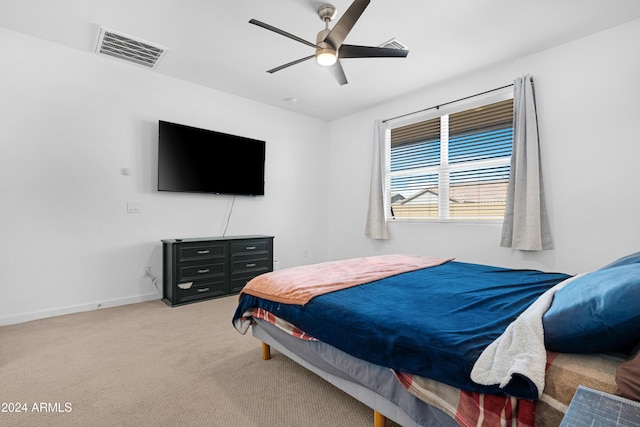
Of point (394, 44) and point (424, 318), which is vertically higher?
point (394, 44)

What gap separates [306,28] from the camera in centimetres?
275

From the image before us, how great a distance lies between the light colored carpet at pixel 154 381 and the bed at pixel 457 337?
21cm

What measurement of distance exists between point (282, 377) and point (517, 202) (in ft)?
9.49

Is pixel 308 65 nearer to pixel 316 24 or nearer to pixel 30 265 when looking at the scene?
pixel 316 24

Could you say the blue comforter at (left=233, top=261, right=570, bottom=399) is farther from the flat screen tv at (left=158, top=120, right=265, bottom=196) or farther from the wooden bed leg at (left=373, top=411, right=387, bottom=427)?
the flat screen tv at (left=158, top=120, right=265, bottom=196)

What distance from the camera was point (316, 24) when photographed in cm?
269

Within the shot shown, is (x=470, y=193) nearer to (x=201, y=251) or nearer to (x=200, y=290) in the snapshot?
(x=201, y=251)

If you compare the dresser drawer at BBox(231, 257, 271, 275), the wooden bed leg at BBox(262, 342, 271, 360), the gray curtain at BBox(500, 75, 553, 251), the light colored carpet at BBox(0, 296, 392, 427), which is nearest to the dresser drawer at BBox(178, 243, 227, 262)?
the dresser drawer at BBox(231, 257, 271, 275)

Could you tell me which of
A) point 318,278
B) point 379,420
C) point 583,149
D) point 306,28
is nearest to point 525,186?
point 583,149

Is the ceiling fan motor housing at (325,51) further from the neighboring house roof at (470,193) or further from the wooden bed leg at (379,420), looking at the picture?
Answer: the neighboring house roof at (470,193)

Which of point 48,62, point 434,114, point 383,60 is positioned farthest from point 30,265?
point 434,114

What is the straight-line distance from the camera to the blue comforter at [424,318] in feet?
3.47

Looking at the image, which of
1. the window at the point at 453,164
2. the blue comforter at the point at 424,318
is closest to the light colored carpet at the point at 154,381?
the blue comforter at the point at 424,318

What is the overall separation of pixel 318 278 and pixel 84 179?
2852mm
